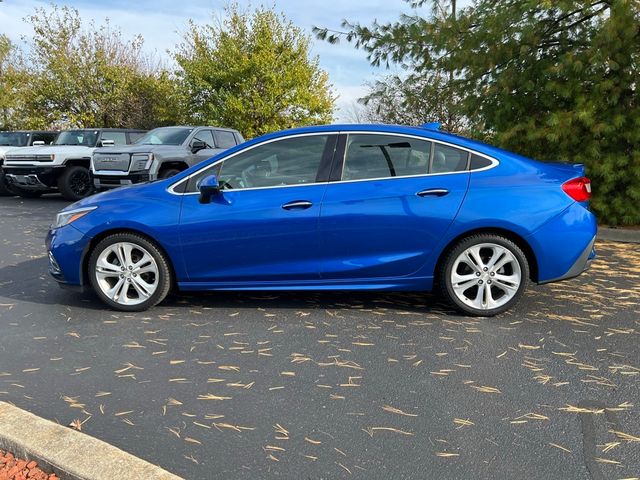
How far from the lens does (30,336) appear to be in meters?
4.14

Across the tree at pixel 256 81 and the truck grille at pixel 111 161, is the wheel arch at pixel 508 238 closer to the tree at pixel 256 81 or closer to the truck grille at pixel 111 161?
the truck grille at pixel 111 161

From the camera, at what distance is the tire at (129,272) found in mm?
4570

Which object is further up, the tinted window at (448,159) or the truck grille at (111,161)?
the tinted window at (448,159)

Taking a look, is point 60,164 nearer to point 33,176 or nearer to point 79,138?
point 33,176

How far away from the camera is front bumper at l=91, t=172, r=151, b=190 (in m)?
10.8

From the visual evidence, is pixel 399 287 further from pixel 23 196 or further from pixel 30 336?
pixel 23 196

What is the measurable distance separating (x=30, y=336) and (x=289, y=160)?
2.48 meters

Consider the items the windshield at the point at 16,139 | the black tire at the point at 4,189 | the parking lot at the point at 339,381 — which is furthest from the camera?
the windshield at the point at 16,139

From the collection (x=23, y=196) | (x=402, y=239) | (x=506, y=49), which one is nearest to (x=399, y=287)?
(x=402, y=239)

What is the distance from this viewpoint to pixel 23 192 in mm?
15164

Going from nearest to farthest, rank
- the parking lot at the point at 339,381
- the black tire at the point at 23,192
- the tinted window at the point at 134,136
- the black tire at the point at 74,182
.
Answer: the parking lot at the point at 339,381 → the black tire at the point at 74,182 → the tinted window at the point at 134,136 → the black tire at the point at 23,192

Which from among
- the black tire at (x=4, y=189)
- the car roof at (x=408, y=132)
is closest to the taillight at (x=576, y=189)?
the car roof at (x=408, y=132)

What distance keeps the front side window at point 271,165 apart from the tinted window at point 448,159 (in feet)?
3.10

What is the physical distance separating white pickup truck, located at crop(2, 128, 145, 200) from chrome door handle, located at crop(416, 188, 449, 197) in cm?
1067
